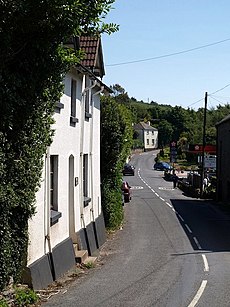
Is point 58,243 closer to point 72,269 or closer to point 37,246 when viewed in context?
point 72,269

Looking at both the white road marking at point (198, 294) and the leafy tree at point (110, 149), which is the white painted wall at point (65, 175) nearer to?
the leafy tree at point (110, 149)

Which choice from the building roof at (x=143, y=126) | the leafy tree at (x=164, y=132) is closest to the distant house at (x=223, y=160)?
the leafy tree at (x=164, y=132)

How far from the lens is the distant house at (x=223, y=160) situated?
45.1 meters

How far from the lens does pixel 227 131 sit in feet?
148

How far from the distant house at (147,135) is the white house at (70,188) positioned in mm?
129628

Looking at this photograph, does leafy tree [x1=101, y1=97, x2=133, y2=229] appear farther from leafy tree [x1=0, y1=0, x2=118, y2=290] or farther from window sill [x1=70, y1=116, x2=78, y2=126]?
leafy tree [x1=0, y1=0, x2=118, y2=290]

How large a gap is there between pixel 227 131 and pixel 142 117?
452 feet

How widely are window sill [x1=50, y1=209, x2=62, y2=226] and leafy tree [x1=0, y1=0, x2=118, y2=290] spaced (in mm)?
2656

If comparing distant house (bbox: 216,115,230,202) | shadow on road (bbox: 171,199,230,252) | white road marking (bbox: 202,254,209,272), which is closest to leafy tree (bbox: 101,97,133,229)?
shadow on road (bbox: 171,199,230,252)

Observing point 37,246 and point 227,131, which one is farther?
point 227,131

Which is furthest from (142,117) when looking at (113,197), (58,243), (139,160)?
(58,243)

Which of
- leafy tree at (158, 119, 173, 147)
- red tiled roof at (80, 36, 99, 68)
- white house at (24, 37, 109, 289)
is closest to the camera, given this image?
white house at (24, 37, 109, 289)

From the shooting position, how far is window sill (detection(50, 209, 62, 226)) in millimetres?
14848

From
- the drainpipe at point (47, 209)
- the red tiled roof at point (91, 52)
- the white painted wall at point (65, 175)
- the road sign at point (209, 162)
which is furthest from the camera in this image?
the road sign at point (209, 162)
